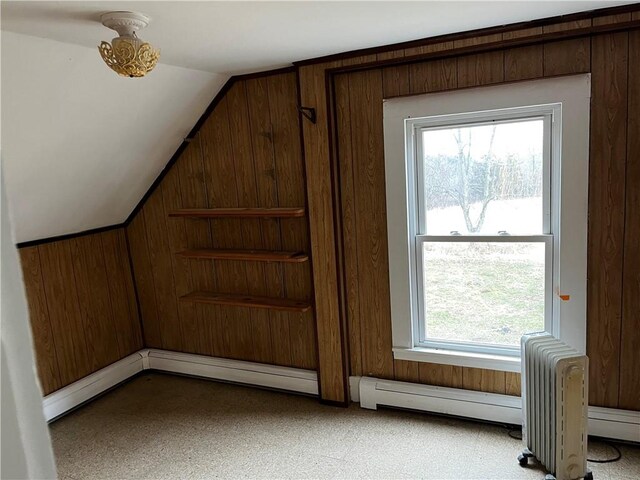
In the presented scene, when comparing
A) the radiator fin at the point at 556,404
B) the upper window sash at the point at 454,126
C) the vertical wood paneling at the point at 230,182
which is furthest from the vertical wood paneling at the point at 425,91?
the vertical wood paneling at the point at 230,182

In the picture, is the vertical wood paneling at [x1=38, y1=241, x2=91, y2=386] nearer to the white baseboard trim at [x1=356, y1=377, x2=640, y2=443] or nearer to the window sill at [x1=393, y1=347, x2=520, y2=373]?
the white baseboard trim at [x1=356, y1=377, x2=640, y2=443]

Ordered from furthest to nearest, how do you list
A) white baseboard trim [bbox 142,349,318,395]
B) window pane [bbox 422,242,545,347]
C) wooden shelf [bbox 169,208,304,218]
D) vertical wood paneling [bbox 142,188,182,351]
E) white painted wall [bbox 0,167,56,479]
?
1. vertical wood paneling [bbox 142,188,182,351]
2. white baseboard trim [bbox 142,349,318,395]
3. wooden shelf [bbox 169,208,304,218]
4. window pane [bbox 422,242,545,347]
5. white painted wall [bbox 0,167,56,479]

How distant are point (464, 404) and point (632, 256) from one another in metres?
1.23

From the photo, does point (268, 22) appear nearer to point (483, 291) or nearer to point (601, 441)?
point (483, 291)

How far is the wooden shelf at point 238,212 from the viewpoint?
299 cm

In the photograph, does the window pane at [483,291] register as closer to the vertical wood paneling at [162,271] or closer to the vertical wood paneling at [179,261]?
the vertical wood paneling at [179,261]

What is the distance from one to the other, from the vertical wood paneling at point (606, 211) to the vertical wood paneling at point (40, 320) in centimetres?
334

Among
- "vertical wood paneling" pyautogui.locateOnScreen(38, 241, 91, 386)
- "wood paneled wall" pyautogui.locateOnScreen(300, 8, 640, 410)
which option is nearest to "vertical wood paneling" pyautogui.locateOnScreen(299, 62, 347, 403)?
"wood paneled wall" pyautogui.locateOnScreen(300, 8, 640, 410)

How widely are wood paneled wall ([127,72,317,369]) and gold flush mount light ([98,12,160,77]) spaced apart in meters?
1.23

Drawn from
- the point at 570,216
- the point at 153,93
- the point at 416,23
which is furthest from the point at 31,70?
the point at 570,216

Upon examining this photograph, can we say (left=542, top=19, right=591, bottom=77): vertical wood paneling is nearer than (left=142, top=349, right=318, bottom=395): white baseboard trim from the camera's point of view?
Yes

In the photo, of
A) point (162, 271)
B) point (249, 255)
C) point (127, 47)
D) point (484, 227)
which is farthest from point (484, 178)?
point (162, 271)

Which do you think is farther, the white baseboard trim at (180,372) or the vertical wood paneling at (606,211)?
the white baseboard trim at (180,372)

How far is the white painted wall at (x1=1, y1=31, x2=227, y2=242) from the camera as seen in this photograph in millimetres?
2170
